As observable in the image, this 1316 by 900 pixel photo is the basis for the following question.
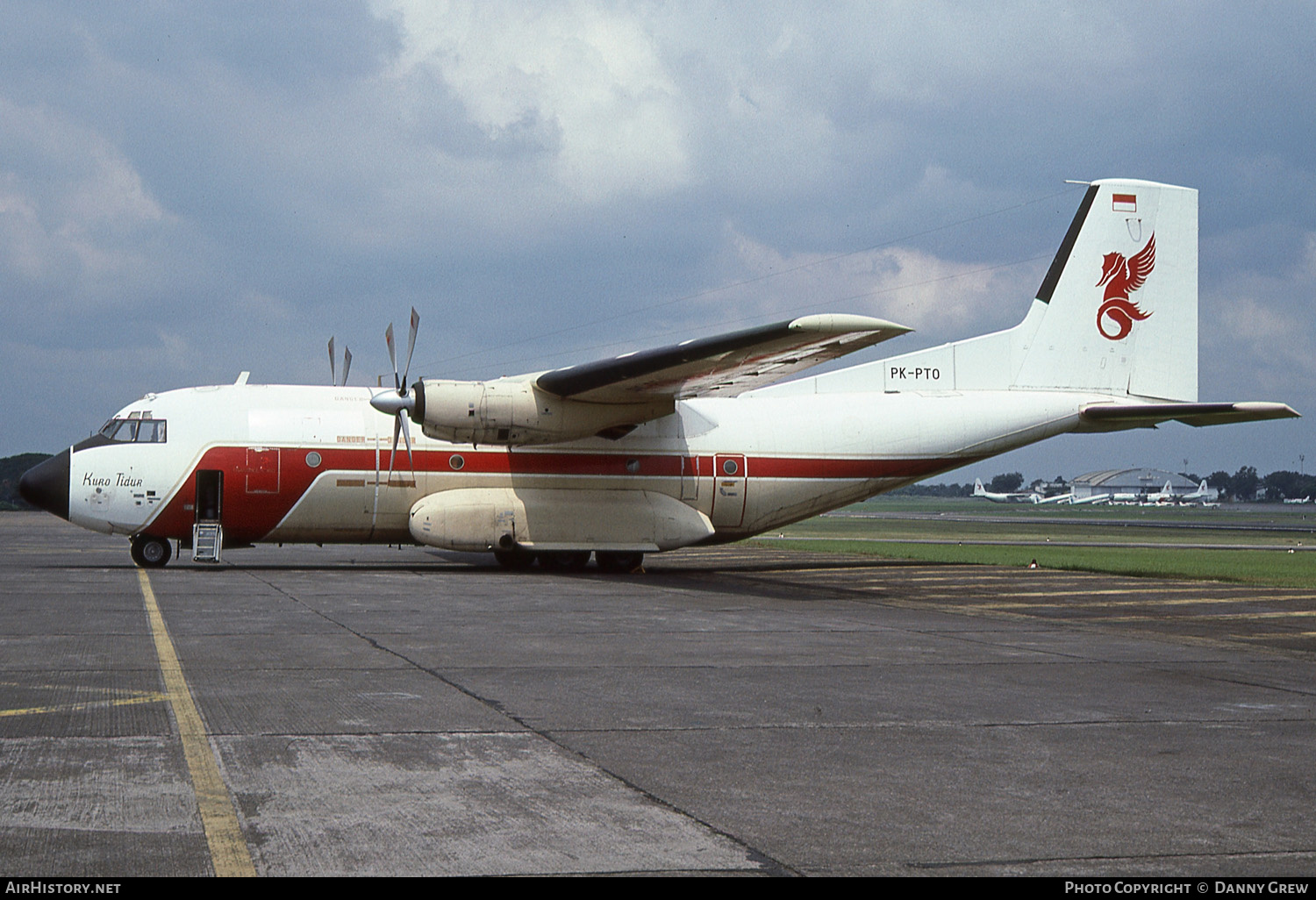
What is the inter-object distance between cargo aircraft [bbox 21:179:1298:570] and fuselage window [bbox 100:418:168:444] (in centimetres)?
4

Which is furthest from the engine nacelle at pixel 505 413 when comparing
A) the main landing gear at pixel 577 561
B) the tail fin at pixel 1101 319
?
the tail fin at pixel 1101 319

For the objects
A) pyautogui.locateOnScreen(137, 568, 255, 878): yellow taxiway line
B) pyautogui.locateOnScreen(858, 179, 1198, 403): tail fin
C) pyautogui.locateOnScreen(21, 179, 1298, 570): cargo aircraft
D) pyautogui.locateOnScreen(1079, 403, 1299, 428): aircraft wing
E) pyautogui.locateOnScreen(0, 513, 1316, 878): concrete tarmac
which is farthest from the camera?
pyautogui.locateOnScreen(858, 179, 1198, 403): tail fin

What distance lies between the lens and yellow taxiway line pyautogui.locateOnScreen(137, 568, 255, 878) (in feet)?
15.0

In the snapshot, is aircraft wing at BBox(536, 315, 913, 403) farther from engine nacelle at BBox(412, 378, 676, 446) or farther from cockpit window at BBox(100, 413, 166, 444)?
cockpit window at BBox(100, 413, 166, 444)

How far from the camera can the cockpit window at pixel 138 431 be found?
73.7ft

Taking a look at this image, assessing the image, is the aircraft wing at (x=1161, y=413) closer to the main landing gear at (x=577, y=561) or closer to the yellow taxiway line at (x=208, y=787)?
the main landing gear at (x=577, y=561)

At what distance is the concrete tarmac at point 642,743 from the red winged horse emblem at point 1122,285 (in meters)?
12.6

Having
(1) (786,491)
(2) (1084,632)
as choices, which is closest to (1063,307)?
(1) (786,491)

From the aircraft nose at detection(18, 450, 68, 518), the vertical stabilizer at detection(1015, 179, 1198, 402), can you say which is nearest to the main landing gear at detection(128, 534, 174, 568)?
the aircraft nose at detection(18, 450, 68, 518)

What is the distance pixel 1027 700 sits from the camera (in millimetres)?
8812

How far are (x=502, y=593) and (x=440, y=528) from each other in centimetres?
508

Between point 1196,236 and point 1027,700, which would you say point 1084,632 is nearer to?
point 1027,700

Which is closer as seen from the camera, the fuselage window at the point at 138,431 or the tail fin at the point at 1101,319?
the fuselage window at the point at 138,431

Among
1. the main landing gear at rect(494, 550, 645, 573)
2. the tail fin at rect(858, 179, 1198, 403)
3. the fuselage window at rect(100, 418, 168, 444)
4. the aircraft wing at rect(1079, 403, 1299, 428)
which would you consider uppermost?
the tail fin at rect(858, 179, 1198, 403)
